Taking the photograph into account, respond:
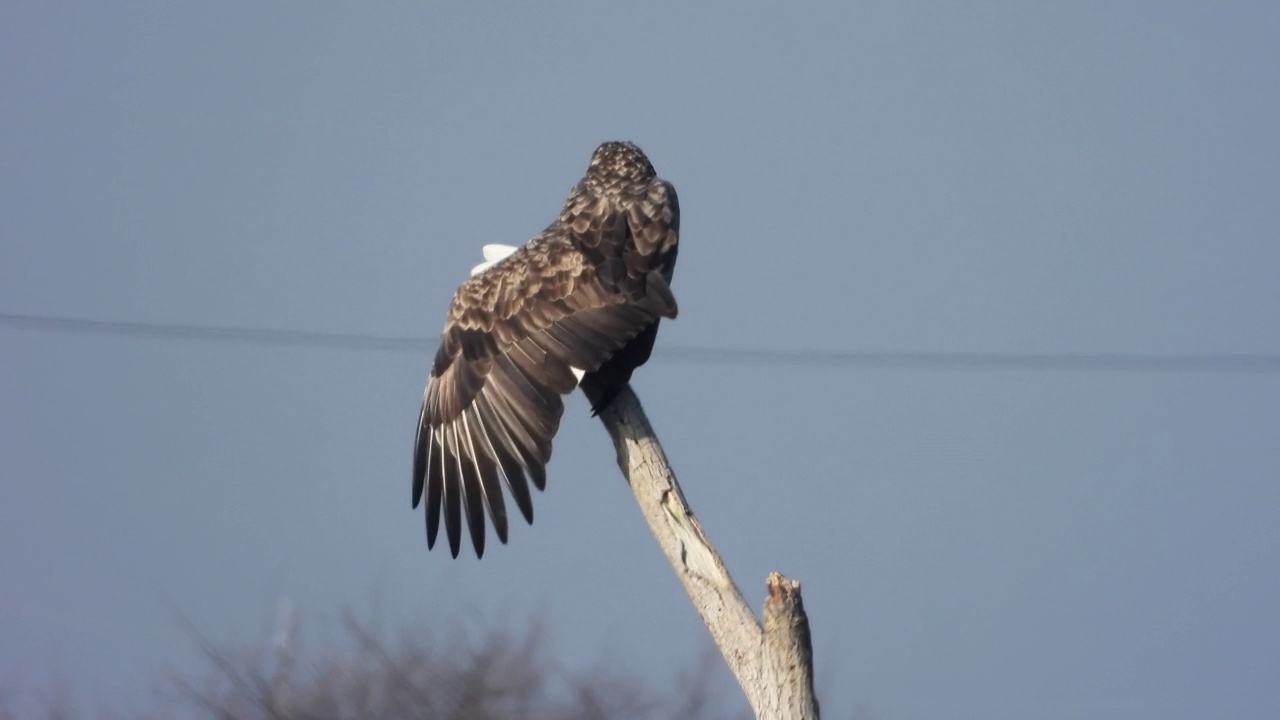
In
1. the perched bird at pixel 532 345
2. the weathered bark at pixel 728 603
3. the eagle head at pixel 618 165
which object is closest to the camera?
the weathered bark at pixel 728 603

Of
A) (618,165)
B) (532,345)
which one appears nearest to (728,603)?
(532,345)

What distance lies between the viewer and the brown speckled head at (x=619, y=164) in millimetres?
9266

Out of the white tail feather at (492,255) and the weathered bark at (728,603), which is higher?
the white tail feather at (492,255)

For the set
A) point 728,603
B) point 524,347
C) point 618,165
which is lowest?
point 728,603

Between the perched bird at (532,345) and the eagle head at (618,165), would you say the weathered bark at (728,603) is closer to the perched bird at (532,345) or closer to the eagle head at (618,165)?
the perched bird at (532,345)

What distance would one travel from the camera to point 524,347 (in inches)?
322

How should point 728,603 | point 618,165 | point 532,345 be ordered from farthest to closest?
point 618,165
point 532,345
point 728,603

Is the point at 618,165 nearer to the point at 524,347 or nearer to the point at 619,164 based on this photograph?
the point at 619,164

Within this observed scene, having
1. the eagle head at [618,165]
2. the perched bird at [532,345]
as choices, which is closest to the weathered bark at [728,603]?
the perched bird at [532,345]

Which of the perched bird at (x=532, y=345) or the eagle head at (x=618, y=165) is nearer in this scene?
the perched bird at (x=532, y=345)

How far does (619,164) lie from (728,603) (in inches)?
131

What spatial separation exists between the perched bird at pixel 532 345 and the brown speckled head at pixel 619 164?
32 centimetres

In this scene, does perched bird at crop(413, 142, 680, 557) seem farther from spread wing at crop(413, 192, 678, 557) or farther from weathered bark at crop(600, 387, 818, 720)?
weathered bark at crop(600, 387, 818, 720)

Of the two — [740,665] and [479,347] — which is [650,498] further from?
[479,347]
